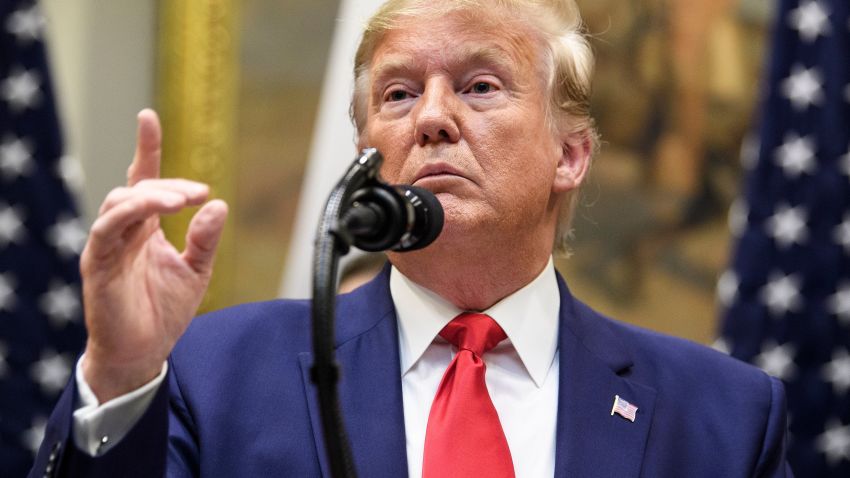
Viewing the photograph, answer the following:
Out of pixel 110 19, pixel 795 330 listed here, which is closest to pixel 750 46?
pixel 795 330

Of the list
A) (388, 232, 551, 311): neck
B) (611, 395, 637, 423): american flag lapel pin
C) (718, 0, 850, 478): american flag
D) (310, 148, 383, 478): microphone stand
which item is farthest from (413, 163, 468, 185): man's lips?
(718, 0, 850, 478): american flag

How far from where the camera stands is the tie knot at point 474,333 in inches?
113

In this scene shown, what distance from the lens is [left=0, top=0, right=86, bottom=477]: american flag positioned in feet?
17.4

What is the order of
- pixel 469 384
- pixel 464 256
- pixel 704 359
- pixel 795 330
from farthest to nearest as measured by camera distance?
pixel 795 330, pixel 704 359, pixel 464 256, pixel 469 384

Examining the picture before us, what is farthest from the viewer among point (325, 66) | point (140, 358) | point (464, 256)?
point (325, 66)

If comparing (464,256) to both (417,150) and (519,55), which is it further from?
(519,55)

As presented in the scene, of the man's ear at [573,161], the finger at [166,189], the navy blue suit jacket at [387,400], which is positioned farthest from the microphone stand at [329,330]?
the man's ear at [573,161]

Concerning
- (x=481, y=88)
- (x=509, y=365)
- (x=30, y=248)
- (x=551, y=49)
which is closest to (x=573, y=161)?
(x=551, y=49)

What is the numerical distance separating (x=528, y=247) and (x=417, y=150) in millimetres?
412

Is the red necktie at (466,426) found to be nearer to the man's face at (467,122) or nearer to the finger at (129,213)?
the man's face at (467,122)

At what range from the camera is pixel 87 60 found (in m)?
6.44

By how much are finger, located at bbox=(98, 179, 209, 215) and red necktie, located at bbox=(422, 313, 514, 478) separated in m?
0.89

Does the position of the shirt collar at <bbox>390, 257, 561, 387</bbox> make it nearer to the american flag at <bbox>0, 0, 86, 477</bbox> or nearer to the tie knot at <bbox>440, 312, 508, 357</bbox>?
the tie knot at <bbox>440, 312, 508, 357</bbox>

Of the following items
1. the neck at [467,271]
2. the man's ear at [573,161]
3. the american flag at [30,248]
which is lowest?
the american flag at [30,248]
